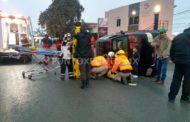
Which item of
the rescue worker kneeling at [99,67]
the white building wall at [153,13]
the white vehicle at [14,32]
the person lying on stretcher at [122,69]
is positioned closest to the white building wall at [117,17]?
the white building wall at [153,13]

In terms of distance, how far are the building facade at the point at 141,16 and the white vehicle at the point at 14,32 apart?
11.1 metres

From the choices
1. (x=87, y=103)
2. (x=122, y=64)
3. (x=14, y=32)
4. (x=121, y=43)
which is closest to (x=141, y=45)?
(x=121, y=43)

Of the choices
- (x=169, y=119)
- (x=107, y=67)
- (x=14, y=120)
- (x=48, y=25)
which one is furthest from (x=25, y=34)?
(x=48, y=25)

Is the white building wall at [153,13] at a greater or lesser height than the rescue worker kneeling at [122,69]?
greater

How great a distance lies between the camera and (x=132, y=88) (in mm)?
6297

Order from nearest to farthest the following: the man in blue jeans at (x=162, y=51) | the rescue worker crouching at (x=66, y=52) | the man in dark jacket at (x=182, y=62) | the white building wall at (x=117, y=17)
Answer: the man in dark jacket at (x=182, y=62), the man in blue jeans at (x=162, y=51), the rescue worker crouching at (x=66, y=52), the white building wall at (x=117, y=17)

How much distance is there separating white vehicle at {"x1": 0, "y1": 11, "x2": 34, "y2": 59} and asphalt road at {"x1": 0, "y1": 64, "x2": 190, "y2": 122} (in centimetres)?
562

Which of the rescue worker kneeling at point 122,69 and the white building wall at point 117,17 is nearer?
the rescue worker kneeling at point 122,69

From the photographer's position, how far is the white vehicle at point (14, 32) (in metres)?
11.8

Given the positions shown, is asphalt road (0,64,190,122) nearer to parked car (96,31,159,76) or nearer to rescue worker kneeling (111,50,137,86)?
rescue worker kneeling (111,50,137,86)

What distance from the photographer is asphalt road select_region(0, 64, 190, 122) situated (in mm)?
4004

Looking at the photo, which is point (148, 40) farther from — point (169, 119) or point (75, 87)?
point (169, 119)

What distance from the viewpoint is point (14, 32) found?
12820 mm

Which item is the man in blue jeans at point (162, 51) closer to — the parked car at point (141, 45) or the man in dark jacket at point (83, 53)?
the parked car at point (141, 45)
